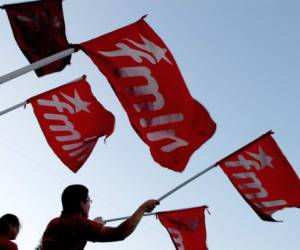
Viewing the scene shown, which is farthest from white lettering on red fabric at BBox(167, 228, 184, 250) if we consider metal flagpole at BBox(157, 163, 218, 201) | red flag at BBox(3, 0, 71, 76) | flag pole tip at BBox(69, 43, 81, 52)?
flag pole tip at BBox(69, 43, 81, 52)

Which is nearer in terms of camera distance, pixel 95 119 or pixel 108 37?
pixel 108 37

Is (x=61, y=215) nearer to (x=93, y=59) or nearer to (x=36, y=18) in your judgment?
(x=93, y=59)

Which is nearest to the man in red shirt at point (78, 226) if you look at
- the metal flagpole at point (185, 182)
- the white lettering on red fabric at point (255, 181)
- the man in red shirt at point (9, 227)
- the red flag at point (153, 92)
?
the man in red shirt at point (9, 227)

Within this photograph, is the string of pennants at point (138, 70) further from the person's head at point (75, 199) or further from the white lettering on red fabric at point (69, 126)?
the white lettering on red fabric at point (69, 126)

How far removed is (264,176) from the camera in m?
9.37

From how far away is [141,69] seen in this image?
6133 millimetres

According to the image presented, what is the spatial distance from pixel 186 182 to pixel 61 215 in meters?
5.59

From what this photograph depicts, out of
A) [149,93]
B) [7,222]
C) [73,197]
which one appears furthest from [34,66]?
[73,197]

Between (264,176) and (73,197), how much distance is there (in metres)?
6.47

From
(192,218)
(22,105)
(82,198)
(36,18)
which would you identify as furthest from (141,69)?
(192,218)

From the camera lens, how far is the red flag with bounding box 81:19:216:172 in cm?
593

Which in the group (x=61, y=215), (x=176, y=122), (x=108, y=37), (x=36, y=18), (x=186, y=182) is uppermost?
(x=36, y=18)

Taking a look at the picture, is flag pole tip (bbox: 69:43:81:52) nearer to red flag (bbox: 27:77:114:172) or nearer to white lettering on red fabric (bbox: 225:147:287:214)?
red flag (bbox: 27:77:114:172)

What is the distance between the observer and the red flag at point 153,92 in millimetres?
5934
